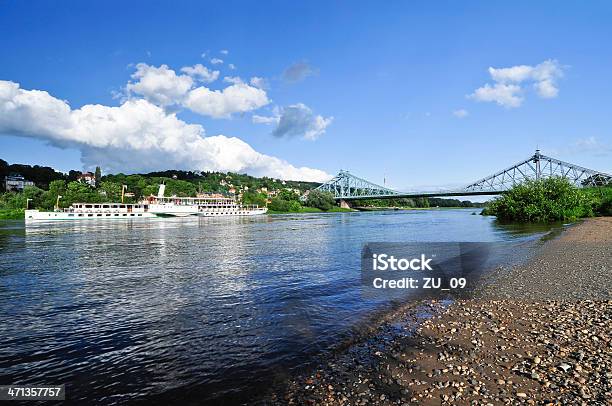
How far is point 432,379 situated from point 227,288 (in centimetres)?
972

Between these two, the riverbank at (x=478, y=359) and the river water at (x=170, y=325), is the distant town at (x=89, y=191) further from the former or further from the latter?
the riverbank at (x=478, y=359)

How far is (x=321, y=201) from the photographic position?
159000 millimetres

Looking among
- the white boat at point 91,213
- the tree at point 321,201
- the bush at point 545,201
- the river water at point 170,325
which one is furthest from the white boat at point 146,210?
the bush at point 545,201

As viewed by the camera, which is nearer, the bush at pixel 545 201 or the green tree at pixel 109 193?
the bush at pixel 545 201

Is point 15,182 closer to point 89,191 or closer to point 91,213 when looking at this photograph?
point 89,191

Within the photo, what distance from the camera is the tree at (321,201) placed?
15862cm

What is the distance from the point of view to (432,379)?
598cm

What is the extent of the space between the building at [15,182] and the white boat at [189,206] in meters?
101

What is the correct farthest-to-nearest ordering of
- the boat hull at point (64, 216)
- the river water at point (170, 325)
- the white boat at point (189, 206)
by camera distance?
A: the white boat at point (189, 206) < the boat hull at point (64, 216) < the river water at point (170, 325)

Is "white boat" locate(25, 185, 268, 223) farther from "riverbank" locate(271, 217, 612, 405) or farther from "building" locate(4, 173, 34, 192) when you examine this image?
"building" locate(4, 173, 34, 192)

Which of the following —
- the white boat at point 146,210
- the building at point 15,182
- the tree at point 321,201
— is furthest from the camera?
the building at point 15,182

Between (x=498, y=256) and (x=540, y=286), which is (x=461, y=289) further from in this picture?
(x=498, y=256)

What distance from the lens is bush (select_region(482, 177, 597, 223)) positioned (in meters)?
52.2

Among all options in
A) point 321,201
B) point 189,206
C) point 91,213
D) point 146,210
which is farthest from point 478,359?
point 321,201
